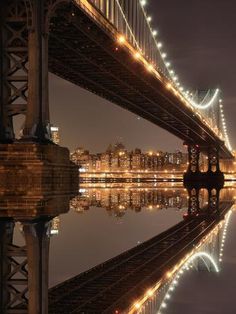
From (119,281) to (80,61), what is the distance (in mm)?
35798

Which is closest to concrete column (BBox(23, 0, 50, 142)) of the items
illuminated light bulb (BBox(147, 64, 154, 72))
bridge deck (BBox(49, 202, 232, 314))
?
bridge deck (BBox(49, 202, 232, 314))

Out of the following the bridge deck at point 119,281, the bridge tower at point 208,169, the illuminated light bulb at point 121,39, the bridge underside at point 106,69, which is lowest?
the bridge deck at point 119,281

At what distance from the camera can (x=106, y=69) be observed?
47.9 m

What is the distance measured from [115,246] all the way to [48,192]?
1253 cm

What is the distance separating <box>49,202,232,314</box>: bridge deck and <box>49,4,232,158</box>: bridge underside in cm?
1863

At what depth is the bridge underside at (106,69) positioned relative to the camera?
115 feet

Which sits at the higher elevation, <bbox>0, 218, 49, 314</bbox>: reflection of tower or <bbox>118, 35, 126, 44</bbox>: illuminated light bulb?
<bbox>118, 35, 126, 44</bbox>: illuminated light bulb

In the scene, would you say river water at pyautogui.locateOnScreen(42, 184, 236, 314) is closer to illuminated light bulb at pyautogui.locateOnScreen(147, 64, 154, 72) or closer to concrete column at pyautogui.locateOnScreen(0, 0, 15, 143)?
concrete column at pyautogui.locateOnScreen(0, 0, 15, 143)

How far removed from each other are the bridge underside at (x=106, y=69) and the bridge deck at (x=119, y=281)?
18.6m

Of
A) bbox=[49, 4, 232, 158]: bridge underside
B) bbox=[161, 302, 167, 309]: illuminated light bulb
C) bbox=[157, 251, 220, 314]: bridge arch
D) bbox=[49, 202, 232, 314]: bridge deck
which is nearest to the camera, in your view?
bbox=[161, 302, 167, 309]: illuminated light bulb

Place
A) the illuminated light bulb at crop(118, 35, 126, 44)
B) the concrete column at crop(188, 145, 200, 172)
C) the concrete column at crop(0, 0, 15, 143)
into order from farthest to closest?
1. the concrete column at crop(188, 145, 200, 172)
2. the illuminated light bulb at crop(118, 35, 126, 44)
3. the concrete column at crop(0, 0, 15, 143)

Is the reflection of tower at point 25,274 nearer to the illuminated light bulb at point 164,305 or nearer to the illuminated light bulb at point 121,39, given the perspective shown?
the illuminated light bulb at point 164,305

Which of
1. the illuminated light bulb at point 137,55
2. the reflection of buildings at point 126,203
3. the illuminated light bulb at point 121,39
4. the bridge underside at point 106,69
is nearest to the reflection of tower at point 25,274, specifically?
the reflection of buildings at point 126,203

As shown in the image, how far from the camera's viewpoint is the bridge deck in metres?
8.22
